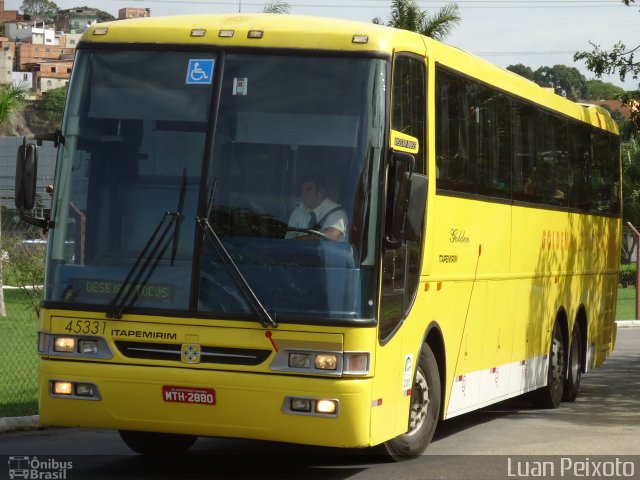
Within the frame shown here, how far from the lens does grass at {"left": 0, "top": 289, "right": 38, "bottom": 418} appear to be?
14.8 metres

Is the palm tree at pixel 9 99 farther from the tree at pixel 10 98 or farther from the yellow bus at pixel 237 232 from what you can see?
the yellow bus at pixel 237 232

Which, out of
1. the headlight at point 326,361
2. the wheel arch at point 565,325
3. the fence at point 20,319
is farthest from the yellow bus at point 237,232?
the wheel arch at point 565,325

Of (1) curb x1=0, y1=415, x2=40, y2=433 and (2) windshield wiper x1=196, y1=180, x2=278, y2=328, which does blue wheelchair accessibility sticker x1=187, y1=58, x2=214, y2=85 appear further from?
(1) curb x1=0, y1=415, x2=40, y2=433

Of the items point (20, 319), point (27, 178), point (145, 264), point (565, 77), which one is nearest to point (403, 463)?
point (145, 264)

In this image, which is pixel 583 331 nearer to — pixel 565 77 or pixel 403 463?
pixel 403 463

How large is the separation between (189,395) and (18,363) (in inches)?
424

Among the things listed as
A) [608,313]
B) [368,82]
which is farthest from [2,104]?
[368,82]

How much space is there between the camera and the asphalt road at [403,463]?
10.7 m

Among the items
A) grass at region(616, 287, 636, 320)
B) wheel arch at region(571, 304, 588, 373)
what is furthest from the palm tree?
wheel arch at region(571, 304, 588, 373)

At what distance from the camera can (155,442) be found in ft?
37.9

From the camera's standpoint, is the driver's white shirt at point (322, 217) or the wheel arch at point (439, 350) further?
the wheel arch at point (439, 350)

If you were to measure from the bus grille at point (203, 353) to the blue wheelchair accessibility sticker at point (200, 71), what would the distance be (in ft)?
6.19

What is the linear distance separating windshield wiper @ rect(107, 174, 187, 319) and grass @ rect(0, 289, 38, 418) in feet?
14.7

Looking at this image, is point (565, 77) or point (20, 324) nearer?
point (20, 324)
